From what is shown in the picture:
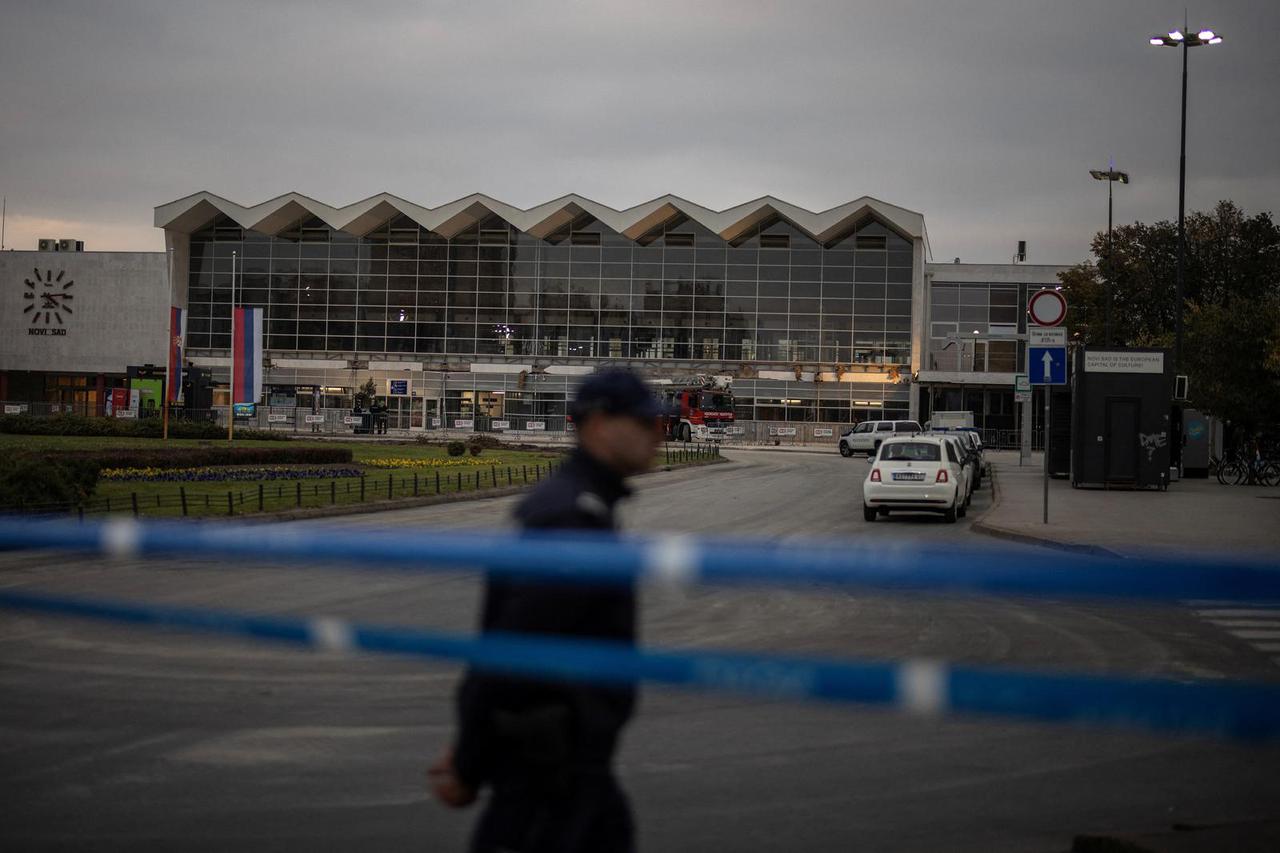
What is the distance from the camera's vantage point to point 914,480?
2269 cm

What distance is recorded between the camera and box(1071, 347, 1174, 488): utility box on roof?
30484 millimetres

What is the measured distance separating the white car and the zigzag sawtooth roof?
4814 cm

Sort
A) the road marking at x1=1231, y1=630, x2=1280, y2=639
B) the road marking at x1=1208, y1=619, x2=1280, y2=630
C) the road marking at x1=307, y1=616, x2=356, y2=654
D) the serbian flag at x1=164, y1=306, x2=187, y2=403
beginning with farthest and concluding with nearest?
the serbian flag at x1=164, y1=306, x2=187, y2=403, the road marking at x1=1208, y1=619, x2=1280, y2=630, the road marking at x1=1231, y1=630, x2=1280, y2=639, the road marking at x1=307, y1=616, x2=356, y2=654

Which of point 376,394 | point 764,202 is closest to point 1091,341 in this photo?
point 764,202

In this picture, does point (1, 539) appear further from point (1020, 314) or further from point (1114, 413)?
point (1020, 314)

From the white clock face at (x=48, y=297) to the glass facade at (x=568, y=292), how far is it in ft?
25.9

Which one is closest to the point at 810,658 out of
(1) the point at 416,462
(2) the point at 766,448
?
(1) the point at 416,462

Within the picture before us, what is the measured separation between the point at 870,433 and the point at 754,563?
54.5 m

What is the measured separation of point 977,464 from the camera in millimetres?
34031

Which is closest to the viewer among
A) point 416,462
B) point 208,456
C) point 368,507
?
point 368,507

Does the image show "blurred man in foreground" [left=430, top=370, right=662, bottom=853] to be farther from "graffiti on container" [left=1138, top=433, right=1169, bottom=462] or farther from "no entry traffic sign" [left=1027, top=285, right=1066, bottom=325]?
"graffiti on container" [left=1138, top=433, right=1169, bottom=462]

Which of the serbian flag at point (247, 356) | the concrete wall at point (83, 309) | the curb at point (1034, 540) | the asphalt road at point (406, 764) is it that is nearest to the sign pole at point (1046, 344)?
the curb at point (1034, 540)

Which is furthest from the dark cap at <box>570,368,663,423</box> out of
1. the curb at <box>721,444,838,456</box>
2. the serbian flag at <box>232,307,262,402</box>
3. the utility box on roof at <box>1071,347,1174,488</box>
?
the curb at <box>721,444,838,456</box>

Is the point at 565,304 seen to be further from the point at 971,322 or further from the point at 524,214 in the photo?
the point at 971,322
